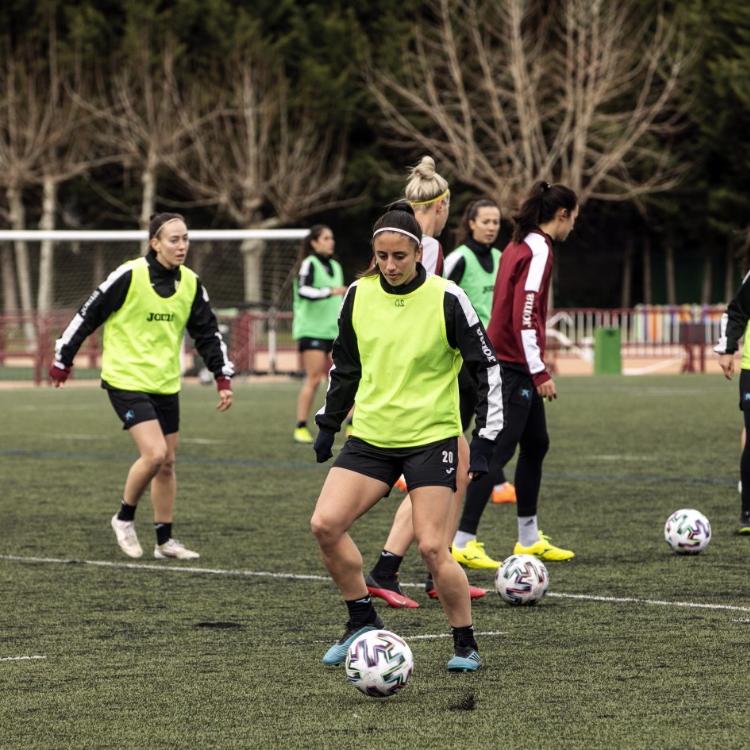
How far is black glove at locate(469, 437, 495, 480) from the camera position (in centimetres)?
667

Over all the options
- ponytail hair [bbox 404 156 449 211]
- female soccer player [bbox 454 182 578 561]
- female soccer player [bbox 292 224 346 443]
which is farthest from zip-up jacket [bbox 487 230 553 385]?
female soccer player [bbox 292 224 346 443]

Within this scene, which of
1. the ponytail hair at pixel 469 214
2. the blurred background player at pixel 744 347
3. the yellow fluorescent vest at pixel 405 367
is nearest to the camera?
the yellow fluorescent vest at pixel 405 367

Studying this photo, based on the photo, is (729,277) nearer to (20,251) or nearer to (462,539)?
(20,251)

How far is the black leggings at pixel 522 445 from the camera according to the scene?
30.7 feet

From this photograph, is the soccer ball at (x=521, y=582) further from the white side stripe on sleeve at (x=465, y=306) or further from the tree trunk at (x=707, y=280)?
the tree trunk at (x=707, y=280)

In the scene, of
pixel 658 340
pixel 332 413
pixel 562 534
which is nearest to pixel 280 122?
pixel 658 340

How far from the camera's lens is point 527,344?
898 centimetres

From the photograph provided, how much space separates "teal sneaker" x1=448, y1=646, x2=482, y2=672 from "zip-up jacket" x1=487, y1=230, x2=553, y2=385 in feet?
8.15

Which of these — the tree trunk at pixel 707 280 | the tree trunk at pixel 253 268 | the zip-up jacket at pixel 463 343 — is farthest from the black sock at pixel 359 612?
the tree trunk at pixel 707 280

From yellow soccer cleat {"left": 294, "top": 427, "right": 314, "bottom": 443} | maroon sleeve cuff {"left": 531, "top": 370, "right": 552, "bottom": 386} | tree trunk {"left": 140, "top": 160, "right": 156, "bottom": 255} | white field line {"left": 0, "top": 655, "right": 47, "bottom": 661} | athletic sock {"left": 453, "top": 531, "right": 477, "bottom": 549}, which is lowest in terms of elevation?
yellow soccer cleat {"left": 294, "top": 427, "right": 314, "bottom": 443}

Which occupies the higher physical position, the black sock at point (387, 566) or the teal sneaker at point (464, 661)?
the black sock at point (387, 566)

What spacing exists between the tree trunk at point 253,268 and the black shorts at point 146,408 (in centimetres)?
2722

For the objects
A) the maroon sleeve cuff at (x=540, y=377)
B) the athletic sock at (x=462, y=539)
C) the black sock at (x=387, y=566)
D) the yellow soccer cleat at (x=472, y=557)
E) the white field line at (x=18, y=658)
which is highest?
the maroon sleeve cuff at (x=540, y=377)

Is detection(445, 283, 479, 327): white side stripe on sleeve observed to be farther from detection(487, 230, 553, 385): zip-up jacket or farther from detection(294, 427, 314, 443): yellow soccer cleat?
detection(294, 427, 314, 443): yellow soccer cleat
